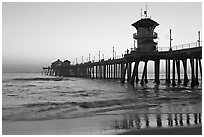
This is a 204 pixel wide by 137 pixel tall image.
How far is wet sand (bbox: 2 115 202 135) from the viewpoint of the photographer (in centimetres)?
891

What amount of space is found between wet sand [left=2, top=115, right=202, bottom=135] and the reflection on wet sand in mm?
407

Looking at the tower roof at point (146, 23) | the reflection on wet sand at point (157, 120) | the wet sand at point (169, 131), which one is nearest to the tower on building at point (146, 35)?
the tower roof at point (146, 23)

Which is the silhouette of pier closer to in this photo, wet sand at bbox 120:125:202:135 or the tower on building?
wet sand at bbox 120:125:202:135

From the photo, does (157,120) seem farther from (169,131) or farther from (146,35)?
(146,35)

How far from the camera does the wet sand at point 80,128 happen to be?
351 inches

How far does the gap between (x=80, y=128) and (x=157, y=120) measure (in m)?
3.48

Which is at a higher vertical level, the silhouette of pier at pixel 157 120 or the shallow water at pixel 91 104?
the silhouette of pier at pixel 157 120

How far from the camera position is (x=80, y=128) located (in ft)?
32.0

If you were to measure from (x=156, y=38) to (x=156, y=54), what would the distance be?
489cm

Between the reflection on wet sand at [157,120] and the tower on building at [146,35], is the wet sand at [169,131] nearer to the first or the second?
the reflection on wet sand at [157,120]

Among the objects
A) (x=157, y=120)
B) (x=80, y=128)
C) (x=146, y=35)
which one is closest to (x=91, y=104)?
(x=157, y=120)

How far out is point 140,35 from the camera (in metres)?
38.8

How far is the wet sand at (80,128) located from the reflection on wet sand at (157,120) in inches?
16.0

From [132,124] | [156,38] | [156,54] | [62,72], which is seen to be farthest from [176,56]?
[62,72]
